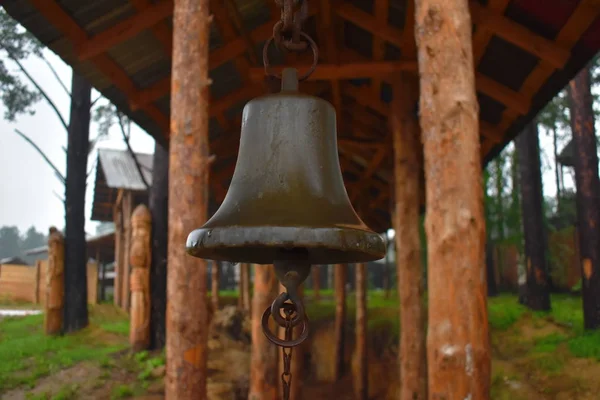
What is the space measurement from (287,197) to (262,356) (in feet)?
19.4

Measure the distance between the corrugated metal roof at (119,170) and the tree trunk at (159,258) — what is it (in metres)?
6.73

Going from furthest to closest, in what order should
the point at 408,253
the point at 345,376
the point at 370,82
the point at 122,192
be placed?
1. the point at 122,192
2. the point at 345,376
3. the point at 370,82
4. the point at 408,253

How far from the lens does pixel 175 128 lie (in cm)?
457

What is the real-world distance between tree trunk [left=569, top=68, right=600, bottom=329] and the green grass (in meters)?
9.18

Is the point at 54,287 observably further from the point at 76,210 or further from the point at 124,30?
the point at 124,30

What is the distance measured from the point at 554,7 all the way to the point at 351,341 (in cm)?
1124

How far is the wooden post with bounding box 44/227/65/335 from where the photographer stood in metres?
12.7

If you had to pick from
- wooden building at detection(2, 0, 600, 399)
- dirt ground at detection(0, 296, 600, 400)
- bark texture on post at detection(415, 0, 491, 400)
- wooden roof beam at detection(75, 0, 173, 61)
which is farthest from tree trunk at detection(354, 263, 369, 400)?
bark texture on post at detection(415, 0, 491, 400)

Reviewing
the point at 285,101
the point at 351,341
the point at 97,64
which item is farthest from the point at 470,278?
the point at 351,341

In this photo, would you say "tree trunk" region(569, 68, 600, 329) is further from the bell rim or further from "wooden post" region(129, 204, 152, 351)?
the bell rim

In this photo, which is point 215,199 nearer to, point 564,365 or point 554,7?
point 564,365

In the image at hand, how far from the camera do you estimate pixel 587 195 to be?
38.9 ft

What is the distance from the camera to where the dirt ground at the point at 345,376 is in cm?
905

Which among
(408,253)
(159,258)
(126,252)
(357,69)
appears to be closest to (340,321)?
(159,258)
